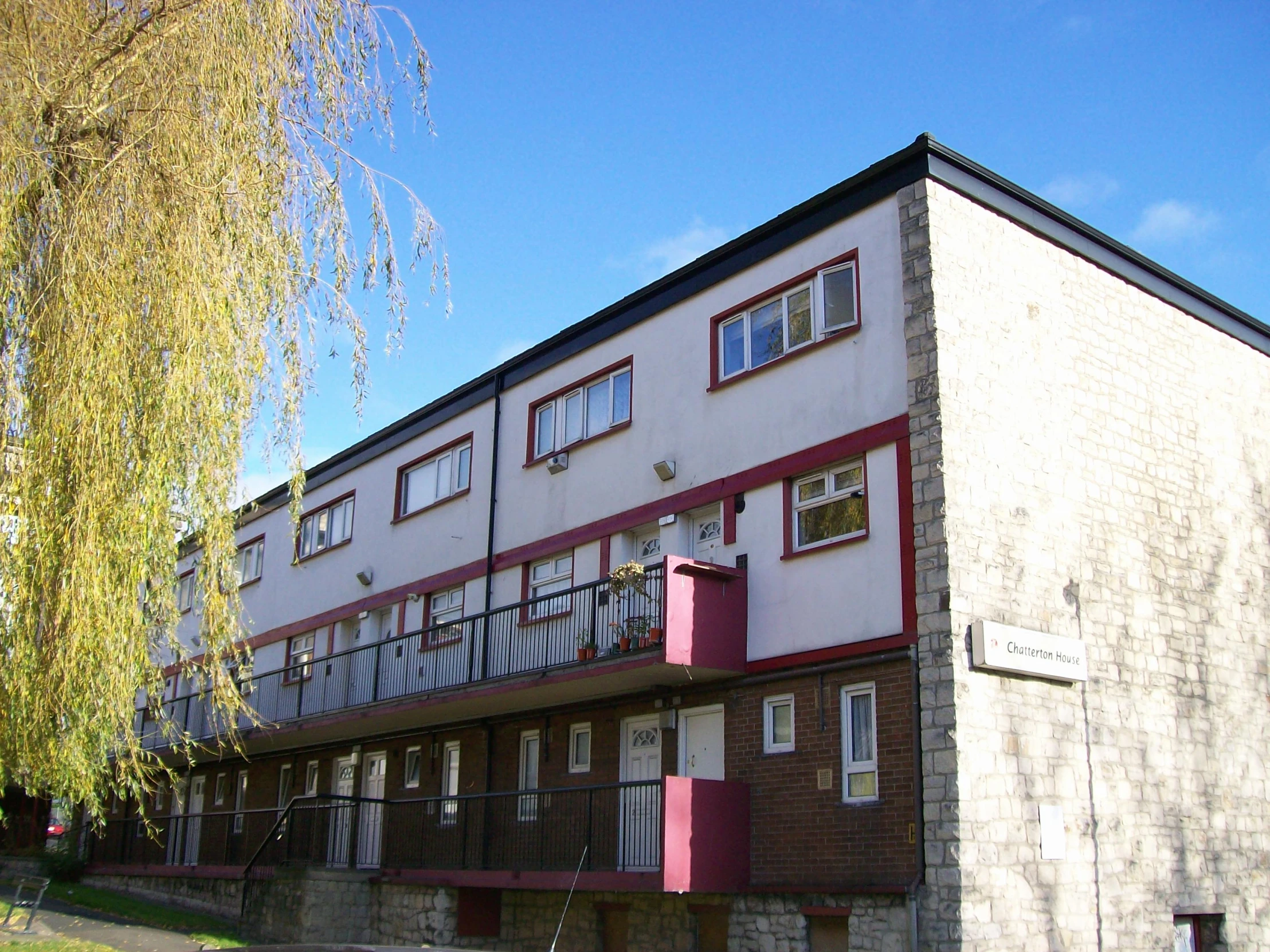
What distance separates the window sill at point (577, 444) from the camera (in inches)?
734

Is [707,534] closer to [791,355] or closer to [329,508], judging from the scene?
[791,355]

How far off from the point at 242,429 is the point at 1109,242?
11479mm

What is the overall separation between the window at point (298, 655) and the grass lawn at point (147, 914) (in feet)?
16.3

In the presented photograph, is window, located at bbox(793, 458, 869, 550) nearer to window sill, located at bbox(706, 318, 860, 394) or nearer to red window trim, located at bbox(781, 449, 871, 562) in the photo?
red window trim, located at bbox(781, 449, 871, 562)

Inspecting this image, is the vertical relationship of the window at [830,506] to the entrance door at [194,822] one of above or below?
above

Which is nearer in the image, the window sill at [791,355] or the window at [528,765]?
the window sill at [791,355]

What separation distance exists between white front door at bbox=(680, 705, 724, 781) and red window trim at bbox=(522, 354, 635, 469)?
4.56 m

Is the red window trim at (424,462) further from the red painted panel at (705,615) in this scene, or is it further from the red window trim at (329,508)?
the red painted panel at (705,615)

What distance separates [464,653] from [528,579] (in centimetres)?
160

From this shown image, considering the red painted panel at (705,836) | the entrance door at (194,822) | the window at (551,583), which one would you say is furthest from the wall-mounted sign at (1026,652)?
the entrance door at (194,822)

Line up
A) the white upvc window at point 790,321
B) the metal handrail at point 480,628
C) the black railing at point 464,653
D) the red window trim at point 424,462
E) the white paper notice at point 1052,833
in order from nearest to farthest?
1. the white paper notice at point 1052,833
2. the white upvc window at point 790,321
3. the metal handrail at point 480,628
4. the black railing at point 464,653
5. the red window trim at point 424,462

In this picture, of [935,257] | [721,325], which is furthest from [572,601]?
[935,257]

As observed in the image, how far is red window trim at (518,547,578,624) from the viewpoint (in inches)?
729

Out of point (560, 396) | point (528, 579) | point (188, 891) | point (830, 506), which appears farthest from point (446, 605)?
point (830, 506)
